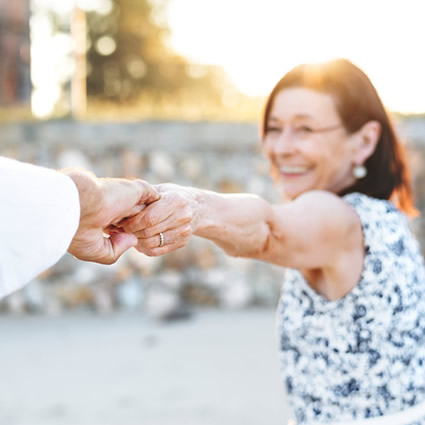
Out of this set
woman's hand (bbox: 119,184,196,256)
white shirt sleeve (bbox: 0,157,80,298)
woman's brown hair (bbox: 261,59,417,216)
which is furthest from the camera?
woman's brown hair (bbox: 261,59,417,216)

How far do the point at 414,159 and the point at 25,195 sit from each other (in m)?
5.05

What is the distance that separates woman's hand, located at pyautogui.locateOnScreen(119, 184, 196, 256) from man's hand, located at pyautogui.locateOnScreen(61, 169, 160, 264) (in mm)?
22

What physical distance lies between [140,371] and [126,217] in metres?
2.96

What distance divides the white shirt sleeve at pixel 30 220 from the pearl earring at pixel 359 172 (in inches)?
46.7

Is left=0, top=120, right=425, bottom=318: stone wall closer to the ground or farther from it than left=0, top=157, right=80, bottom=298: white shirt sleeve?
closer to the ground

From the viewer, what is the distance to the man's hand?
1.19 metres

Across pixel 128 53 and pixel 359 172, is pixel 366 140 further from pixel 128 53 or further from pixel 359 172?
pixel 128 53

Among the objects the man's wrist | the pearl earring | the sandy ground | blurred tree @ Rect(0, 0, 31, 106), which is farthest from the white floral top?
blurred tree @ Rect(0, 0, 31, 106)

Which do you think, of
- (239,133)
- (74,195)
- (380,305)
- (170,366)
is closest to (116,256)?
(74,195)

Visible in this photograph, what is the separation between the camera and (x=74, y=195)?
1.13m

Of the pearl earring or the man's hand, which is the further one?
the pearl earring

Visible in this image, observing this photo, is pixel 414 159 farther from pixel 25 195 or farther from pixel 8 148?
pixel 25 195

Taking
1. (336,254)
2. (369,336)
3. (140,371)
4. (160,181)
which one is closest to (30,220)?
(336,254)

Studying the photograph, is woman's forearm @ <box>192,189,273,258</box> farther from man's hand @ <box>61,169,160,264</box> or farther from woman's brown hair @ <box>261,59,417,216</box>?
woman's brown hair @ <box>261,59,417,216</box>
